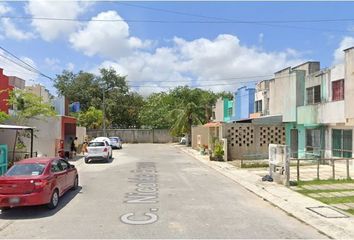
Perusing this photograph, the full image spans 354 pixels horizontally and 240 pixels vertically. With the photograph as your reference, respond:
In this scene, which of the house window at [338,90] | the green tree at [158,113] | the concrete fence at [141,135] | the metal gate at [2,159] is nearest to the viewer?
the metal gate at [2,159]

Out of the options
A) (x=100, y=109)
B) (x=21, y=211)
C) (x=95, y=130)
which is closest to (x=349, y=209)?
(x=21, y=211)

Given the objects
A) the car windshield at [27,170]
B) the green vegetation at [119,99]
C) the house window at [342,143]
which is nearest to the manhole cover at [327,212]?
the car windshield at [27,170]

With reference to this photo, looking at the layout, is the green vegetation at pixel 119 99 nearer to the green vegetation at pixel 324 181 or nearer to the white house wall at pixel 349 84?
the white house wall at pixel 349 84

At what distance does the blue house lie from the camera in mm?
44000

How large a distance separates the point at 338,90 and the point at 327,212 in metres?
14.2

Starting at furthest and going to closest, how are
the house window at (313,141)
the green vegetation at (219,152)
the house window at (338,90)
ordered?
the green vegetation at (219,152) → the house window at (313,141) → the house window at (338,90)

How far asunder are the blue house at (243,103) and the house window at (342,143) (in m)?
18.4

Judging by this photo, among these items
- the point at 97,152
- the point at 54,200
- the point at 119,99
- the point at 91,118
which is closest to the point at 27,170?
the point at 54,200

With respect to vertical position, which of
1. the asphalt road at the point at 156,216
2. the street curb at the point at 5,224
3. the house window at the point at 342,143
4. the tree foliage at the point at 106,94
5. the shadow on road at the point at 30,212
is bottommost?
the street curb at the point at 5,224

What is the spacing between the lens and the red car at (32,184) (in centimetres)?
1182

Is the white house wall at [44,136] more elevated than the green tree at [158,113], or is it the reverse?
the green tree at [158,113]

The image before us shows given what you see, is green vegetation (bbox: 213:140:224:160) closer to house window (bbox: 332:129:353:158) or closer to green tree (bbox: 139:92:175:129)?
house window (bbox: 332:129:353:158)

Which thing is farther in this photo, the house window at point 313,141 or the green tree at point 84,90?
the green tree at point 84,90

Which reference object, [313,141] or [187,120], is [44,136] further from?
[187,120]
